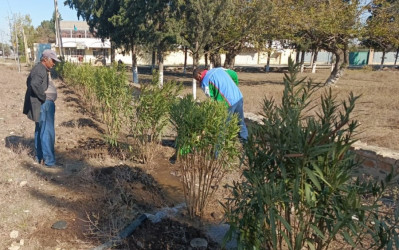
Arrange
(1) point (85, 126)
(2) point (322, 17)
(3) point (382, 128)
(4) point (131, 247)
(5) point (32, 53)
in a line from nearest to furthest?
(4) point (131, 247), (3) point (382, 128), (1) point (85, 126), (2) point (322, 17), (5) point (32, 53)

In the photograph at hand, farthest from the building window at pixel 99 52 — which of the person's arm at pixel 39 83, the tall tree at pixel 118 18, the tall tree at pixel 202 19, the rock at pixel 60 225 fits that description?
the rock at pixel 60 225

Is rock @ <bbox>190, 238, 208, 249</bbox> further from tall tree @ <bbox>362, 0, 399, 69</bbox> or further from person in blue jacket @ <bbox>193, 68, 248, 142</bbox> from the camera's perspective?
tall tree @ <bbox>362, 0, 399, 69</bbox>

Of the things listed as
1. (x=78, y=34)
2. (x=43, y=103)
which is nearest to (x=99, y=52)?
(x=78, y=34)

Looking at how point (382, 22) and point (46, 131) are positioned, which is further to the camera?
point (382, 22)

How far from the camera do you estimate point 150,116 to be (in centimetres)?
441

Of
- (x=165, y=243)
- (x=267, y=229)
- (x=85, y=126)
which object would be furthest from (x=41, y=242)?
(x=85, y=126)

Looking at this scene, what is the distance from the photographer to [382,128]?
6.04m

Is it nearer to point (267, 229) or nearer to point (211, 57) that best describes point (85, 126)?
point (267, 229)

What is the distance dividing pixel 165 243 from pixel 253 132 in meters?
1.37

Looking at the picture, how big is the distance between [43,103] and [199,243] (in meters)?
2.83

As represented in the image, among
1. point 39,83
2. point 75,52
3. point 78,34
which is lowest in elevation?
point 39,83

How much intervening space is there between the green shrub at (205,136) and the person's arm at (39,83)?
2041mm

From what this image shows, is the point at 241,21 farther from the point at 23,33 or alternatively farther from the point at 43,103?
the point at 23,33

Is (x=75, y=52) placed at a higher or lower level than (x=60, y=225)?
higher
